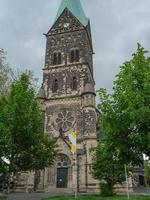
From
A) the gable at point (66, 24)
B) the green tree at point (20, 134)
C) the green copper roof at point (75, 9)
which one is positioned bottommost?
the green tree at point (20, 134)

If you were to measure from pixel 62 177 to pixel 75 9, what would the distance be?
33326mm

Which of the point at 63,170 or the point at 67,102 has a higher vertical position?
the point at 67,102

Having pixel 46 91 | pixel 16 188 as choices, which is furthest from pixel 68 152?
pixel 46 91

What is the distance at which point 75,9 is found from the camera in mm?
50781

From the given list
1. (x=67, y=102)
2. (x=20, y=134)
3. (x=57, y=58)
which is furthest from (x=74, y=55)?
(x=20, y=134)

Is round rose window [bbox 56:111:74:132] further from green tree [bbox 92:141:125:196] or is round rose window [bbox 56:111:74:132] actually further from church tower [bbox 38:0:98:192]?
green tree [bbox 92:141:125:196]

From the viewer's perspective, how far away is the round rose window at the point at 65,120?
35831mm

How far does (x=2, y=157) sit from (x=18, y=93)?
4.38m

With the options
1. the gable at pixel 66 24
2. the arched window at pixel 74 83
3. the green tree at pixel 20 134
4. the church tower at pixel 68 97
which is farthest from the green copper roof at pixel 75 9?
A: the green tree at pixel 20 134

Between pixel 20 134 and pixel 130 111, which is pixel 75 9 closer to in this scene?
pixel 20 134

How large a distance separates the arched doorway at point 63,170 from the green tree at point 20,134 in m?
14.6

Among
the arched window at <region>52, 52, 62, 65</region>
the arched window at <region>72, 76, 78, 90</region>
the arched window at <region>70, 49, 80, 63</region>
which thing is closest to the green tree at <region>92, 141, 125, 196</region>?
the arched window at <region>72, 76, 78, 90</region>

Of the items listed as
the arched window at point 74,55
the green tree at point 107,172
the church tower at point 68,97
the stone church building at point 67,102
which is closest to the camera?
the green tree at point 107,172

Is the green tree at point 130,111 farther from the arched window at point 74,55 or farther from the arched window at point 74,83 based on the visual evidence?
the arched window at point 74,55
